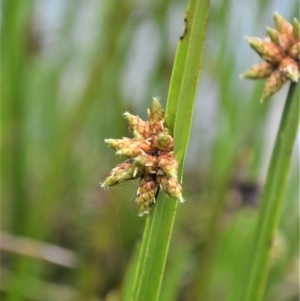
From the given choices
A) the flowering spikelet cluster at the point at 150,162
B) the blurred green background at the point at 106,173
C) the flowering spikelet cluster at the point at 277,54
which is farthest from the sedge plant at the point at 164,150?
the blurred green background at the point at 106,173

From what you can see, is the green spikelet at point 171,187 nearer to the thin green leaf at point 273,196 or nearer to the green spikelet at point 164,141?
the green spikelet at point 164,141

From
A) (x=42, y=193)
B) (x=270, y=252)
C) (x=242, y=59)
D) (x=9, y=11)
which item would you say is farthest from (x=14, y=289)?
(x=242, y=59)

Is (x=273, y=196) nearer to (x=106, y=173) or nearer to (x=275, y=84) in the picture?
(x=275, y=84)

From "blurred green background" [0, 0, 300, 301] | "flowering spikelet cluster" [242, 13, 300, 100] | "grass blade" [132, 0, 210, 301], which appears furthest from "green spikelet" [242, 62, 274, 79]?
"blurred green background" [0, 0, 300, 301]

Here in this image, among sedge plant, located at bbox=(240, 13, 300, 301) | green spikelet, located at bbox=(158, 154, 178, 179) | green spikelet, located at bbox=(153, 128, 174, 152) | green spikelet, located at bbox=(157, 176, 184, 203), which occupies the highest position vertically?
sedge plant, located at bbox=(240, 13, 300, 301)

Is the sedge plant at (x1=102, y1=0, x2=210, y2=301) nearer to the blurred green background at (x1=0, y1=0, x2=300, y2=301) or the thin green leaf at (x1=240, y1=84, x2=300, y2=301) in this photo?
the thin green leaf at (x1=240, y1=84, x2=300, y2=301)

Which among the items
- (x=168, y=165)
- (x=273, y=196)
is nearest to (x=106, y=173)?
(x=273, y=196)

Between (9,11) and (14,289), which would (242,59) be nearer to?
(9,11)
